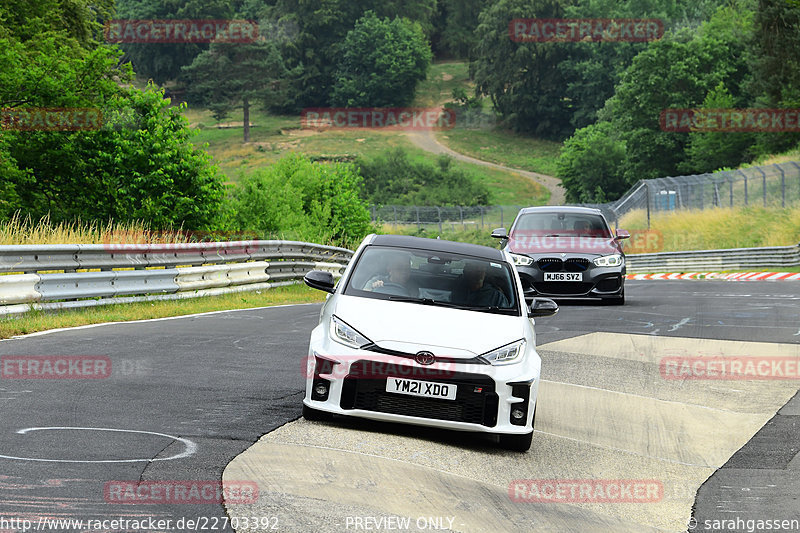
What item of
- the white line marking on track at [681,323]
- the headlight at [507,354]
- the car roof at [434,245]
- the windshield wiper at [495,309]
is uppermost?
the car roof at [434,245]

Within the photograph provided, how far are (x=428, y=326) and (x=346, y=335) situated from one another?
581 millimetres

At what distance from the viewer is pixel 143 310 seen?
51.8 ft

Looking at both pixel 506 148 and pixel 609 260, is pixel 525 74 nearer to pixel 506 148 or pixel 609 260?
Answer: pixel 506 148

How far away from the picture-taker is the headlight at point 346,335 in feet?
24.1

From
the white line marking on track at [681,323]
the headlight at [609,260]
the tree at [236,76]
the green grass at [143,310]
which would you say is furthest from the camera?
the tree at [236,76]

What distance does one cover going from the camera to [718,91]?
84000 mm

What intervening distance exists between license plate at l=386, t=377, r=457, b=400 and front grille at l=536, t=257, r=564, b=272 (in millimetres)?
10933

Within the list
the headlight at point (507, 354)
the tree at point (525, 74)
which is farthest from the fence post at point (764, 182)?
the tree at point (525, 74)

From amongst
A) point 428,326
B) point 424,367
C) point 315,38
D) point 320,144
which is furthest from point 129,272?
point 315,38

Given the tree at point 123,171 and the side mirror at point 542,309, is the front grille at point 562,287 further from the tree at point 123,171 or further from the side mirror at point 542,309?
the tree at point 123,171

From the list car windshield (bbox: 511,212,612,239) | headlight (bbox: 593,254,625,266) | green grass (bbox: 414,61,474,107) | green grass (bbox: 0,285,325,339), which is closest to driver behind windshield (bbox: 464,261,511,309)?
green grass (bbox: 0,285,325,339)

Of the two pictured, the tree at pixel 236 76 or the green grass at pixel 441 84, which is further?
the green grass at pixel 441 84

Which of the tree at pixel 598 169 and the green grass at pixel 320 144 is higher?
the tree at pixel 598 169

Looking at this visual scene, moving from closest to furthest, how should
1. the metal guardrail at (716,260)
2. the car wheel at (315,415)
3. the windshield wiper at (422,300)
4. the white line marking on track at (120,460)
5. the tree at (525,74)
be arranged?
1. the white line marking on track at (120,460)
2. the car wheel at (315,415)
3. the windshield wiper at (422,300)
4. the metal guardrail at (716,260)
5. the tree at (525,74)
